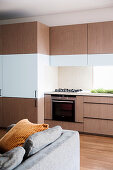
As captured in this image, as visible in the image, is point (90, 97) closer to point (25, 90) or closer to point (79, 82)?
point (79, 82)

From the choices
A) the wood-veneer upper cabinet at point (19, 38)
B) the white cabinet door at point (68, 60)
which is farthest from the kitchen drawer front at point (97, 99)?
the wood-veneer upper cabinet at point (19, 38)

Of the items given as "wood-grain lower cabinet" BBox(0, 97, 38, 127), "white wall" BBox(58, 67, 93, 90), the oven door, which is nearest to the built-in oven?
the oven door

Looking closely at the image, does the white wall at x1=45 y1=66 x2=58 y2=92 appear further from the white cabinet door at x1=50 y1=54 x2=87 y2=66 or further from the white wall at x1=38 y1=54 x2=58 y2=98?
the white cabinet door at x1=50 y1=54 x2=87 y2=66

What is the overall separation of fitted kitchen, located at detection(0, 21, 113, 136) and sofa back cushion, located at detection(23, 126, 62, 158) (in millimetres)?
2699

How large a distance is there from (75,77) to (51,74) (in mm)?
589

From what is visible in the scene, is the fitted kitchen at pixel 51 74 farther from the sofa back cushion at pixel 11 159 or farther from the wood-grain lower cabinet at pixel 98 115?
the sofa back cushion at pixel 11 159

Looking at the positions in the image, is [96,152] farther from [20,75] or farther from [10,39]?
[10,39]

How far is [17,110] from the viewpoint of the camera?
5523mm

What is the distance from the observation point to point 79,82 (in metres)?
5.91

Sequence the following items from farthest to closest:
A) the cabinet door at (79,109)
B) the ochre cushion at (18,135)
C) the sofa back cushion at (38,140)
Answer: the cabinet door at (79,109) < the ochre cushion at (18,135) < the sofa back cushion at (38,140)

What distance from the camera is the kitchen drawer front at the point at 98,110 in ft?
16.4

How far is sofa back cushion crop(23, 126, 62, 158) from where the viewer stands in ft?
6.96

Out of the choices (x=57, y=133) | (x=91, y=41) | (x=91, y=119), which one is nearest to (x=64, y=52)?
(x=91, y=41)

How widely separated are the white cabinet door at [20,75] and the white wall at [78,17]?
127cm
